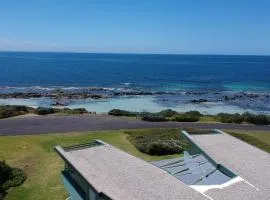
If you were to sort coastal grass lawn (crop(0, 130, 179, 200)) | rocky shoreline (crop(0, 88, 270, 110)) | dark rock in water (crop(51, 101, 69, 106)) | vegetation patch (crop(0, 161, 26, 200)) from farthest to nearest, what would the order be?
1. rocky shoreline (crop(0, 88, 270, 110))
2. dark rock in water (crop(51, 101, 69, 106))
3. vegetation patch (crop(0, 161, 26, 200))
4. coastal grass lawn (crop(0, 130, 179, 200))

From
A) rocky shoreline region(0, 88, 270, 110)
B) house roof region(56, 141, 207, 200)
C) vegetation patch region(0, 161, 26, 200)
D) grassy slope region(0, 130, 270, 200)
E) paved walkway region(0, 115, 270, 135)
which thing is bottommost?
rocky shoreline region(0, 88, 270, 110)

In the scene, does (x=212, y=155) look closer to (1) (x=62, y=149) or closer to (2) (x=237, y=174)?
(2) (x=237, y=174)

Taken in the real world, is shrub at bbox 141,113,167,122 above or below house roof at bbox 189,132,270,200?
below

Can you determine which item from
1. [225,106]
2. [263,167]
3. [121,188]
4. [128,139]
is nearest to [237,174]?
[263,167]

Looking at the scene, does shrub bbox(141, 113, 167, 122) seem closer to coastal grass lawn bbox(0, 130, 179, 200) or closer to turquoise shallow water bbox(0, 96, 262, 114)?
coastal grass lawn bbox(0, 130, 179, 200)

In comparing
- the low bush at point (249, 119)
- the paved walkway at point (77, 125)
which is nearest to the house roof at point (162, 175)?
the paved walkway at point (77, 125)

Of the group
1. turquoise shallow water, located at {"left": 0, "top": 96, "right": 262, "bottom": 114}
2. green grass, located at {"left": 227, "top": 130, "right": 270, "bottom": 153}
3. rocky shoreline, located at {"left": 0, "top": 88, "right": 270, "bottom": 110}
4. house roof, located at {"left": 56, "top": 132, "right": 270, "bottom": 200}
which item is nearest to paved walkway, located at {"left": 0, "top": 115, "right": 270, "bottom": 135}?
green grass, located at {"left": 227, "top": 130, "right": 270, "bottom": 153}

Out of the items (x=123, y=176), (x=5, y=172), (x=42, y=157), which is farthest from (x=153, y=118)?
(x=123, y=176)
